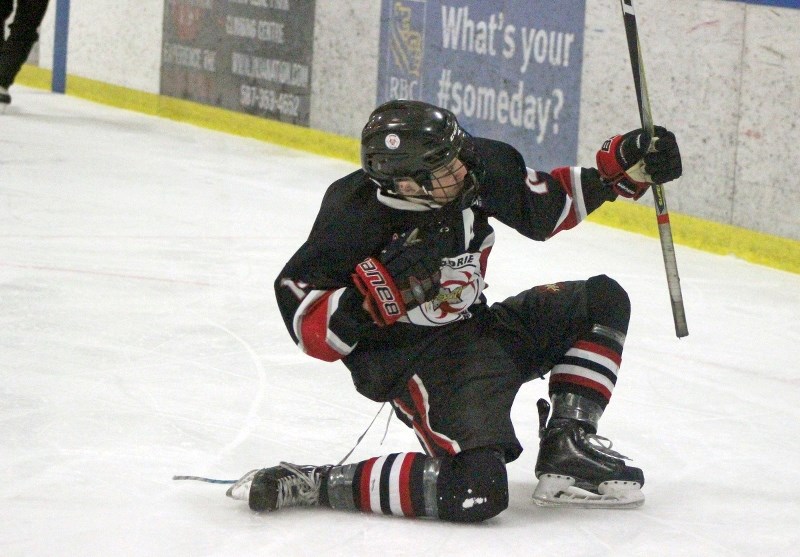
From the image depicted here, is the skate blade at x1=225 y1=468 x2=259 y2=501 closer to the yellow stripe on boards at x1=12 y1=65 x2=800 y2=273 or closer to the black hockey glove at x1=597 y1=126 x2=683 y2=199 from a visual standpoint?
the black hockey glove at x1=597 y1=126 x2=683 y2=199

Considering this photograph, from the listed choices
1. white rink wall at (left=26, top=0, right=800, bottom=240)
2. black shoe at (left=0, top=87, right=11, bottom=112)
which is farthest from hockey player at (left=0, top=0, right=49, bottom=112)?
white rink wall at (left=26, top=0, right=800, bottom=240)

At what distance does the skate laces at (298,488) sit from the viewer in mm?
2445

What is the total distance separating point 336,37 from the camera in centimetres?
707

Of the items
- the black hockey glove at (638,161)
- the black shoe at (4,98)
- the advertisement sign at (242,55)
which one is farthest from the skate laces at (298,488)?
the black shoe at (4,98)

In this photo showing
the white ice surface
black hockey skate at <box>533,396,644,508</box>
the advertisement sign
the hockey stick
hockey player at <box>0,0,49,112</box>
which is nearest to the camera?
the white ice surface

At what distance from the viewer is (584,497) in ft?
8.38

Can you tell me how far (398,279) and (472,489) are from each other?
1.27 feet

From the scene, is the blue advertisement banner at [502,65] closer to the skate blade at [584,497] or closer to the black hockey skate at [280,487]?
the skate blade at [584,497]

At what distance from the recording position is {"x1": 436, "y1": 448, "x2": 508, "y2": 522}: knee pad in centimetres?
239

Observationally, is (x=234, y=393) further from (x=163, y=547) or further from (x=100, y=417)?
(x=163, y=547)

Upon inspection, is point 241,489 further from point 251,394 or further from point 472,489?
point 251,394

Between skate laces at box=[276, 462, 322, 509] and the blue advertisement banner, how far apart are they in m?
3.54

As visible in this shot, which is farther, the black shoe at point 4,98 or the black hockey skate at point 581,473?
the black shoe at point 4,98

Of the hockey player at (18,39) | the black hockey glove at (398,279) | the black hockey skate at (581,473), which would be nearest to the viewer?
the black hockey glove at (398,279)
